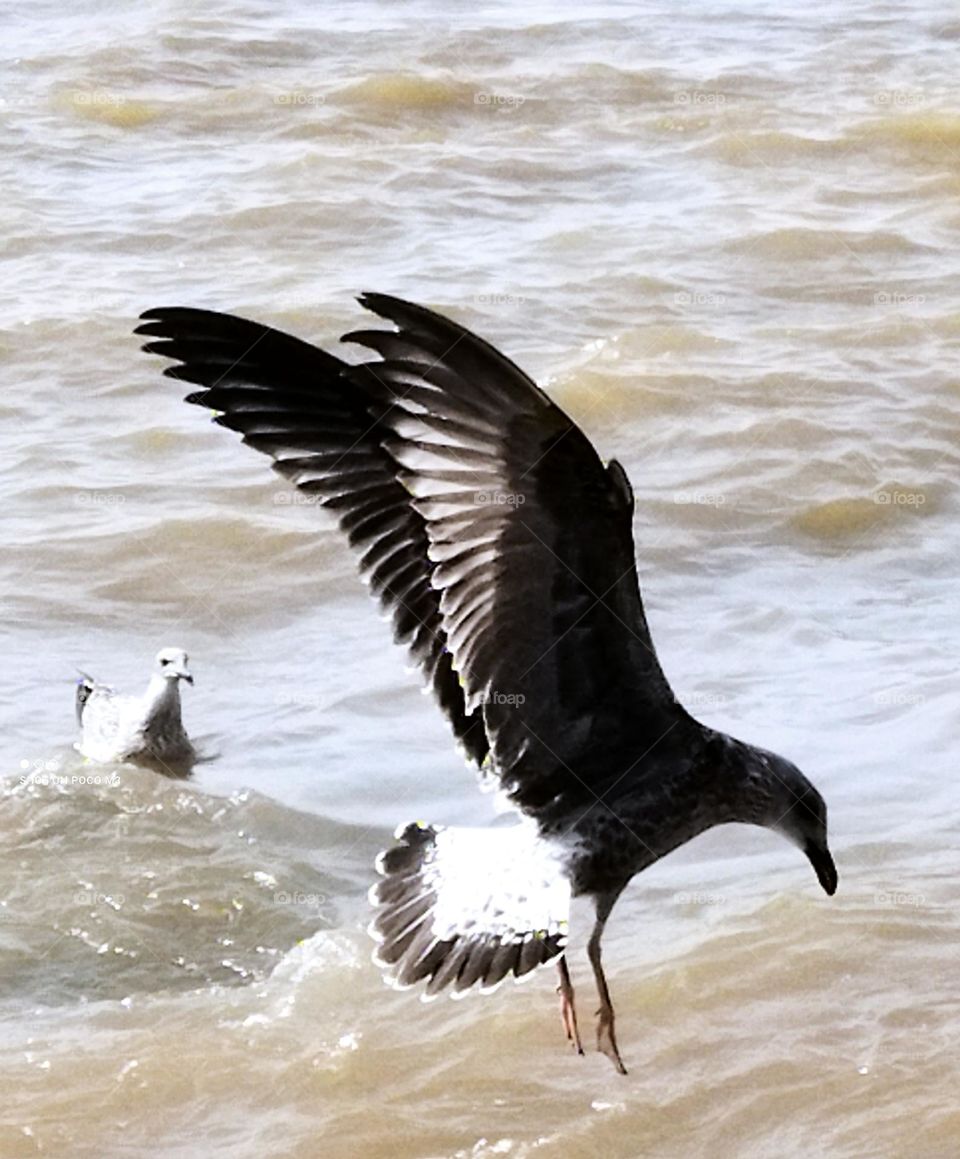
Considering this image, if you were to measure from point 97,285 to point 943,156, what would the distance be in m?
5.11

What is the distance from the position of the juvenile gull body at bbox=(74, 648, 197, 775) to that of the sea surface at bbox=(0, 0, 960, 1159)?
0.11 meters

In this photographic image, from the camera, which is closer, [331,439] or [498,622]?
[498,622]

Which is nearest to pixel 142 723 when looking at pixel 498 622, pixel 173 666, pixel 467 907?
pixel 173 666

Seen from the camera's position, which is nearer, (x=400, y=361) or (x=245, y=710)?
(x=400, y=361)

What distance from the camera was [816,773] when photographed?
6.44m

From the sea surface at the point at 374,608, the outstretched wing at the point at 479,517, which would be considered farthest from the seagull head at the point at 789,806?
the sea surface at the point at 374,608

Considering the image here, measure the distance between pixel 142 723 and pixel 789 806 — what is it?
2565mm

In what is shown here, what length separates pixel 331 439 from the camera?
15.4 feet

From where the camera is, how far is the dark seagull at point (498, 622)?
4.05m

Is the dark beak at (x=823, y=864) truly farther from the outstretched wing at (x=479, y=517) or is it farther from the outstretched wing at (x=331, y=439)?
the outstretched wing at (x=331, y=439)

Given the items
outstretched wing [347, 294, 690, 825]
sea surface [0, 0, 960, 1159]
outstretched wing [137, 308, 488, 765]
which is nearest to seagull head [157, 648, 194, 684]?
sea surface [0, 0, 960, 1159]

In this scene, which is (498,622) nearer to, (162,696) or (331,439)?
(331,439)

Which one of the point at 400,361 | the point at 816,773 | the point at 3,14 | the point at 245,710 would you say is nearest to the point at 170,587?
the point at 245,710

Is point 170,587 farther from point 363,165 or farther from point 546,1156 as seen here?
point 363,165
